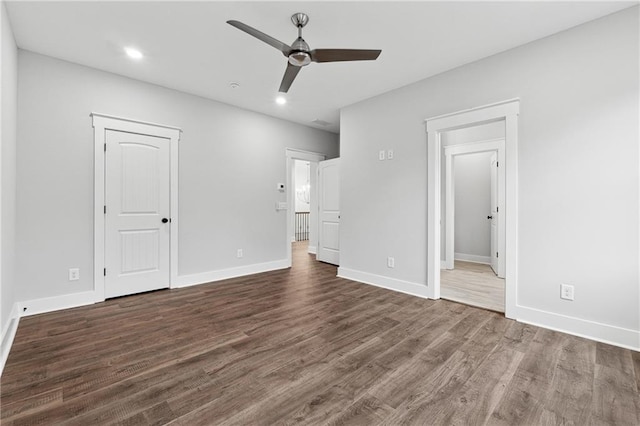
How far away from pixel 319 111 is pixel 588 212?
12.4ft

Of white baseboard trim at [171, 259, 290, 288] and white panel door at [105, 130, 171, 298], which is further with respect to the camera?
white baseboard trim at [171, 259, 290, 288]

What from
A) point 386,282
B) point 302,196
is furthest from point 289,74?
point 302,196

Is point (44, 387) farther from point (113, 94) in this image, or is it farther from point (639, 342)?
point (639, 342)

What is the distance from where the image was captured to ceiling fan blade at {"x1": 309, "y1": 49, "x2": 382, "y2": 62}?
7.43ft

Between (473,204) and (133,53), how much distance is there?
254 inches

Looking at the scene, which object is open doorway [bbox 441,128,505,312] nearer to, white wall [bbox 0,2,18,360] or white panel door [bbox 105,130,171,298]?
white panel door [bbox 105,130,171,298]

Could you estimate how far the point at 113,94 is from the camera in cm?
354

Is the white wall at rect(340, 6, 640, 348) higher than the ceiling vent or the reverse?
the reverse

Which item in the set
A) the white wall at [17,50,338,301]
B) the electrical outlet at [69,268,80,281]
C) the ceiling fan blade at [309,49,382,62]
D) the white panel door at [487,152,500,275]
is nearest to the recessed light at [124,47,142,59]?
the white wall at [17,50,338,301]

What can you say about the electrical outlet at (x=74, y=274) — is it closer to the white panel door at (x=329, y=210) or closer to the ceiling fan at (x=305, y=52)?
the ceiling fan at (x=305, y=52)

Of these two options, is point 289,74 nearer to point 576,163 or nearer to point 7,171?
point 7,171

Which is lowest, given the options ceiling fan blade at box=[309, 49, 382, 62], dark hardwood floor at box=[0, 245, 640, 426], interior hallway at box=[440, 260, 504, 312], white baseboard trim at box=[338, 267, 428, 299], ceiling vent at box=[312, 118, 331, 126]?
dark hardwood floor at box=[0, 245, 640, 426]

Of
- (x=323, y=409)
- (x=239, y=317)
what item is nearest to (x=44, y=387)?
(x=239, y=317)

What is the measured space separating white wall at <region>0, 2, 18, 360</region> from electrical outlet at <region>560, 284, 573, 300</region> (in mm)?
4638
